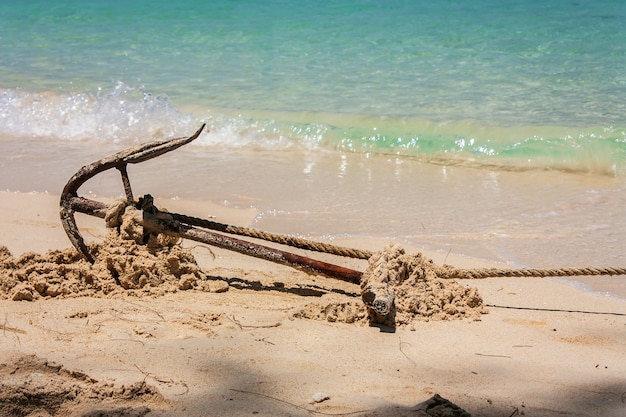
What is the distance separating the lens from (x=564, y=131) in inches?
272

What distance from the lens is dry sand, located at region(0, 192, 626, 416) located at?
2346 millimetres

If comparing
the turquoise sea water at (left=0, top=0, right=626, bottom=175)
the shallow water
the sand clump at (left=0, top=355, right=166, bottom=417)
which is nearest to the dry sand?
the sand clump at (left=0, top=355, right=166, bottom=417)

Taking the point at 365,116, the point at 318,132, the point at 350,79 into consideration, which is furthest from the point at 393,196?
the point at 350,79

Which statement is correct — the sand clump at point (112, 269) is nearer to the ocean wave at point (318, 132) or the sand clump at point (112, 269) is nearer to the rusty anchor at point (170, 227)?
the rusty anchor at point (170, 227)

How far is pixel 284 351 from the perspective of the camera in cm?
279

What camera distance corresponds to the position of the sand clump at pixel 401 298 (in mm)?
3090

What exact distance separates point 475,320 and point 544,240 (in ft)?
5.03

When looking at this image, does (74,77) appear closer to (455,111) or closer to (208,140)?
(208,140)

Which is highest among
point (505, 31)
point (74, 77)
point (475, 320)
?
point (505, 31)

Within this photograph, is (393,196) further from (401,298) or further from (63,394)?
(63,394)

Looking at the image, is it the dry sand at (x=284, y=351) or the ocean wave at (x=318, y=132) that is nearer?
the dry sand at (x=284, y=351)

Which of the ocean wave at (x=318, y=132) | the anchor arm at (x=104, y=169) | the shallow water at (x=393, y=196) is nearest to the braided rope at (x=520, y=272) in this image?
the shallow water at (x=393, y=196)

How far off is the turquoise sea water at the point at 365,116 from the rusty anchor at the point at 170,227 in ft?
4.08

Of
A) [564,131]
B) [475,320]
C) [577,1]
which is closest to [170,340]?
[475,320]
